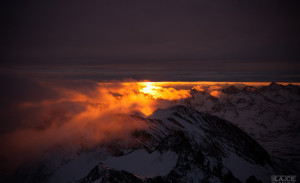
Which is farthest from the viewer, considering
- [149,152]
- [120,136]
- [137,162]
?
[120,136]

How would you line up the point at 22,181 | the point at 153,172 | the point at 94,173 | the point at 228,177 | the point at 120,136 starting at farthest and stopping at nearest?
the point at 120,136, the point at 22,181, the point at 228,177, the point at 153,172, the point at 94,173

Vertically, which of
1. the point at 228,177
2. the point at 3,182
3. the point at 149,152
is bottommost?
the point at 3,182

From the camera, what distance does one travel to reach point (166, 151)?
146m

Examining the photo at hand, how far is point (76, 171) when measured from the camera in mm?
178000

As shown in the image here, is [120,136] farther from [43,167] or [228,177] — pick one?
[228,177]

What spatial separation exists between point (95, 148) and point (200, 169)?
103196 millimetres

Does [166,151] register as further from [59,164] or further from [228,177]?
[59,164]

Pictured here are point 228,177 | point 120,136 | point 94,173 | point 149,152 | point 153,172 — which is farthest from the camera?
point 120,136

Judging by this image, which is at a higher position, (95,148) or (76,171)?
(95,148)

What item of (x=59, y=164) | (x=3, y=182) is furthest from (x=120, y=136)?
(x=3, y=182)

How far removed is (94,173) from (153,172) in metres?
33.2

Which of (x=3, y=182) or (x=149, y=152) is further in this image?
(x=3, y=182)

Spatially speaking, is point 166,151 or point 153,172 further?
point 166,151

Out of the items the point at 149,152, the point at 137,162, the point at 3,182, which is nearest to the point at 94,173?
the point at 137,162
